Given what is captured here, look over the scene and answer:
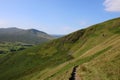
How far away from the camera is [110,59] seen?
45062 millimetres

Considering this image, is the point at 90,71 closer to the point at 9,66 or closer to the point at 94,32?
the point at 94,32

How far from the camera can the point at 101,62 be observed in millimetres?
45156

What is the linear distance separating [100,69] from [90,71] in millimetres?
1894

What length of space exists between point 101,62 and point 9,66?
398 feet

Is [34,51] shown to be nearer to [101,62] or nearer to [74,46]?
[74,46]

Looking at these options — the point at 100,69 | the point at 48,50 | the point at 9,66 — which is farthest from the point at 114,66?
the point at 9,66

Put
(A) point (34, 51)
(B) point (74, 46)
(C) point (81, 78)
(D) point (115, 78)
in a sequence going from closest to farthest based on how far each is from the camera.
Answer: (D) point (115, 78), (C) point (81, 78), (B) point (74, 46), (A) point (34, 51)

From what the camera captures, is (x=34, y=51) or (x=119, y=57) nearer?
(x=119, y=57)

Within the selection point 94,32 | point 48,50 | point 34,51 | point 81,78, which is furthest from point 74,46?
point 81,78

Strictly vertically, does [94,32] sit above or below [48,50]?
above

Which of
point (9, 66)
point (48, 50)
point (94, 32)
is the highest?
point (94, 32)

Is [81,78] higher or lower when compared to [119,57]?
lower

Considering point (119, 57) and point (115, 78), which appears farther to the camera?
point (119, 57)

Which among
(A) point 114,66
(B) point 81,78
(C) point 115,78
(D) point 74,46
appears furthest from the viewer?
(D) point 74,46
